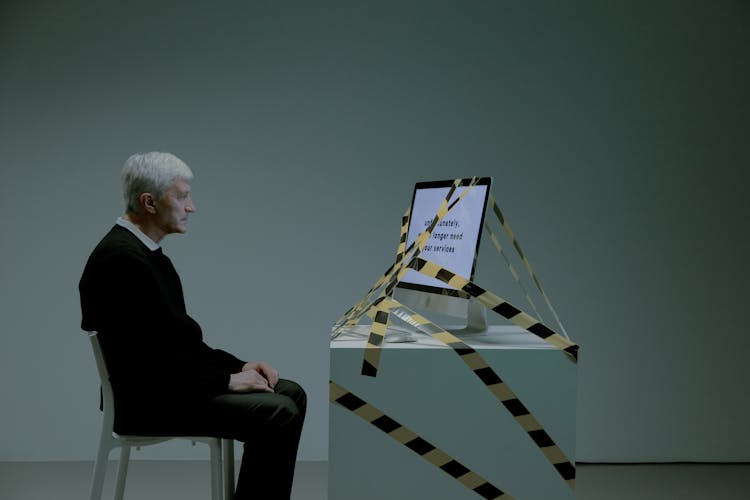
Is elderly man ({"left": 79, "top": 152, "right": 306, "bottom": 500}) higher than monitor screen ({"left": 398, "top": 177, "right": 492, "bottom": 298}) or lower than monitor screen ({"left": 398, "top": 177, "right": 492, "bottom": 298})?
lower

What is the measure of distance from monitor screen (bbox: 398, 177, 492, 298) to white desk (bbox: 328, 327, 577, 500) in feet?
0.88

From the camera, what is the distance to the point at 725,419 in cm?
355

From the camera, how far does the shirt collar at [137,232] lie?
85.2 inches

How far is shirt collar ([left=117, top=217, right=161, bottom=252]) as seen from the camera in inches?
85.2

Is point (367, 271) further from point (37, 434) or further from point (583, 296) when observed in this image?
point (37, 434)

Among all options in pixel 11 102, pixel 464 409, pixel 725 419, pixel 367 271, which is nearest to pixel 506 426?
pixel 464 409

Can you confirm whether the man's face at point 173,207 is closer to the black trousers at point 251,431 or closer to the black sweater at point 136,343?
the black sweater at point 136,343

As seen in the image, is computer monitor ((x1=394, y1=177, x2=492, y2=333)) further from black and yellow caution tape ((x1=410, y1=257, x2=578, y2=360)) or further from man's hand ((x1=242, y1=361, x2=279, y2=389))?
man's hand ((x1=242, y1=361, x2=279, y2=389))

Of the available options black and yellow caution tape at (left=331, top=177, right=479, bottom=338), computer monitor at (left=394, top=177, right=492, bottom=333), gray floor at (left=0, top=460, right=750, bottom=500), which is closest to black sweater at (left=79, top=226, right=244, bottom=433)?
black and yellow caution tape at (left=331, top=177, right=479, bottom=338)

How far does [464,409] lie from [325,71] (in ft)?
6.91

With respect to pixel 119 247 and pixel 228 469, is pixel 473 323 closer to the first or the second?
pixel 228 469

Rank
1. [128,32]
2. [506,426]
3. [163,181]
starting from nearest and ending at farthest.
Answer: [506,426], [163,181], [128,32]

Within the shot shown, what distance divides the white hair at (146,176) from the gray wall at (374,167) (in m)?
1.21

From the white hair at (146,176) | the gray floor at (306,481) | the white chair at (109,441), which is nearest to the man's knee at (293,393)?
the white chair at (109,441)
